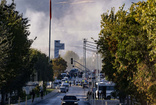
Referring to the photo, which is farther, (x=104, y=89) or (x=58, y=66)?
(x=58, y=66)

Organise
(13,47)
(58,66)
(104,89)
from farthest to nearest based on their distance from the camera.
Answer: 1. (58,66)
2. (104,89)
3. (13,47)

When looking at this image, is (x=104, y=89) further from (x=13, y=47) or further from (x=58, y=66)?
(x=58, y=66)

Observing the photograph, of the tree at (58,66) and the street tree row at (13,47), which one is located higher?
the tree at (58,66)

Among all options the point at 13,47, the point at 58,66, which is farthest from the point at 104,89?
the point at 58,66

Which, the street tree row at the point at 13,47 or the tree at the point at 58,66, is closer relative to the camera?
the street tree row at the point at 13,47

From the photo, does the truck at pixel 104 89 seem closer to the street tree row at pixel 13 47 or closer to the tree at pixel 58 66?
the street tree row at pixel 13 47

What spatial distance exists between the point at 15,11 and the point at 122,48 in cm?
1890

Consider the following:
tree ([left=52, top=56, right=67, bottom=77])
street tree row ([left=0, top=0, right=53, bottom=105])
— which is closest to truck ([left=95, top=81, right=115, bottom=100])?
street tree row ([left=0, top=0, right=53, bottom=105])

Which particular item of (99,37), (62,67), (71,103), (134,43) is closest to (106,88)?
(71,103)

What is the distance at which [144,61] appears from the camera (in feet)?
58.7

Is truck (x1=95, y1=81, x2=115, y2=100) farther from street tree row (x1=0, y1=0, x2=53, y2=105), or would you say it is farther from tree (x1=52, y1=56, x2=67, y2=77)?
tree (x1=52, y1=56, x2=67, y2=77)

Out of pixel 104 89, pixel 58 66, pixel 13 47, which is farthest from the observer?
pixel 58 66

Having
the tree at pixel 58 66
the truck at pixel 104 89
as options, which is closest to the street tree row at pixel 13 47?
the truck at pixel 104 89

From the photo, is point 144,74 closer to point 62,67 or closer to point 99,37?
→ point 99,37
